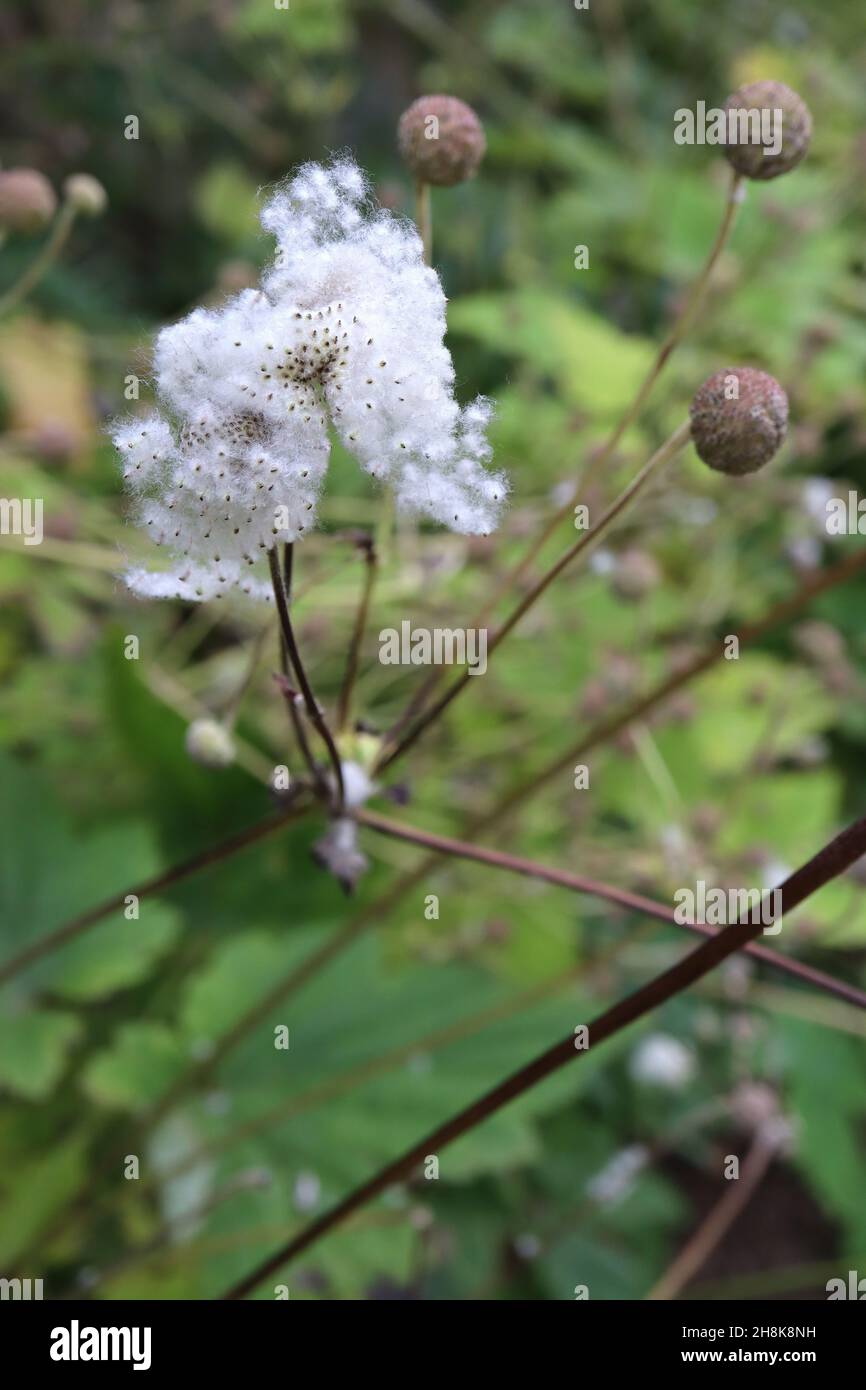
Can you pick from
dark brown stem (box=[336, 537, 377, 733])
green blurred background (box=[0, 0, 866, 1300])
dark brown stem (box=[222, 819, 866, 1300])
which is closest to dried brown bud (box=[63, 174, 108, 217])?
green blurred background (box=[0, 0, 866, 1300])

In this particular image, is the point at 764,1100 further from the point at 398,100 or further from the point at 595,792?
the point at 398,100

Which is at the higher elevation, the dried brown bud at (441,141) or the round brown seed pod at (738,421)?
the dried brown bud at (441,141)

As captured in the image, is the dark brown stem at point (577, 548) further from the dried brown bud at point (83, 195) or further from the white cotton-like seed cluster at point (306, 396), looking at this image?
the dried brown bud at point (83, 195)

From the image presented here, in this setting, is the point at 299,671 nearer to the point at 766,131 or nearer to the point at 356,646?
the point at 356,646

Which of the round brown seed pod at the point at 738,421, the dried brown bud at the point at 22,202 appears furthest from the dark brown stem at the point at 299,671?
the dried brown bud at the point at 22,202

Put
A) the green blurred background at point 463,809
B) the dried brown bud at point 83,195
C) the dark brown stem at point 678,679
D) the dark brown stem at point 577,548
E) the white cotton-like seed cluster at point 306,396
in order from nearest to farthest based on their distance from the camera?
the white cotton-like seed cluster at point 306,396 → the dark brown stem at point 577,548 → the dark brown stem at point 678,679 → the dried brown bud at point 83,195 → the green blurred background at point 463,809

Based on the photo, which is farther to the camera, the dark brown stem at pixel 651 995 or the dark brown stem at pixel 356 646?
the dark brown stem at pixel 356 646

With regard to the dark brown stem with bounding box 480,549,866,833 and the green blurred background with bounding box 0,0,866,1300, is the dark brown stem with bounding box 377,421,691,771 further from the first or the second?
the dark brown stem with bounding box 480,549,866,833
